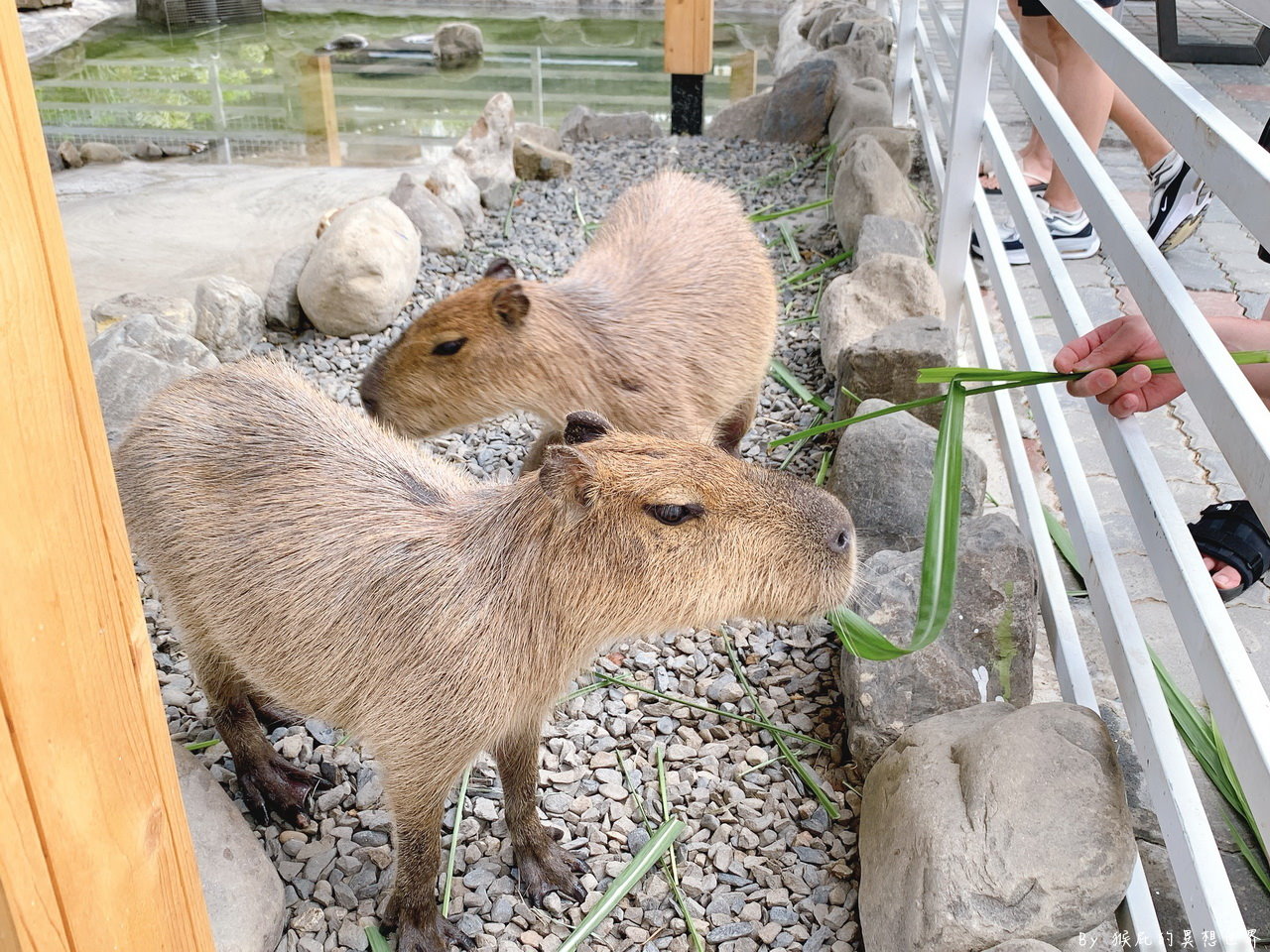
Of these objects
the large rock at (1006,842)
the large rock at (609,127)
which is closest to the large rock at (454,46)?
the large rock at (609,127)

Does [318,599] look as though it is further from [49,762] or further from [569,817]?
[49,762]

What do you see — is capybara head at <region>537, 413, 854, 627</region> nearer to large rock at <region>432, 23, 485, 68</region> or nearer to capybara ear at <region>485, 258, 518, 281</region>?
capybara ear at <region>485, 258, 518, 281</region>

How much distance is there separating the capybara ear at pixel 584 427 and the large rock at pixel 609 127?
509cm

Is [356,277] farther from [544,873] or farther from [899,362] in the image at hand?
[544,873]

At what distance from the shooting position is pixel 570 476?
5.86ft

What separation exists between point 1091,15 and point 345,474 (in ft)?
6.04

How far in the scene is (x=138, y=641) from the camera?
45.9 inches

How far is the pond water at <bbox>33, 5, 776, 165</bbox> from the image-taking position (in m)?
7.68

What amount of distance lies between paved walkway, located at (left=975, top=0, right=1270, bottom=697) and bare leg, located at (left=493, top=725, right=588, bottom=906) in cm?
132

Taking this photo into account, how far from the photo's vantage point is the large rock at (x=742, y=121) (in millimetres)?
6551

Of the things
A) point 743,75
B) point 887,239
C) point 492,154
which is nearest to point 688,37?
point 492,154

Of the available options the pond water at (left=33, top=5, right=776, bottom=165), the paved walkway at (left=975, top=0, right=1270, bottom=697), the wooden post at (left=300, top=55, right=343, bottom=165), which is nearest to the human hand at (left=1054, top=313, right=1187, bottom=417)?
the paved walkway at (left=975, top=0, right=1270, bottom=697)

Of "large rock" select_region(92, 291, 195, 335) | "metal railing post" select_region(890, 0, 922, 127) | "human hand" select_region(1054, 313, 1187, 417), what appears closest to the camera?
"human hand" select_region(1054, 313, 1187, 417)

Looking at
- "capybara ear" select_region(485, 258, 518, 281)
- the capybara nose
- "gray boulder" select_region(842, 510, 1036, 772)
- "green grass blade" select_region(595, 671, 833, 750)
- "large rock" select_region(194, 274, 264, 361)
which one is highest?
"capybara ear" select_region(485, 258, 518, 281)
